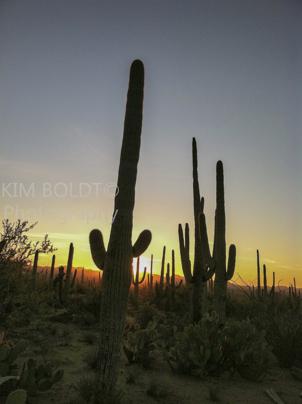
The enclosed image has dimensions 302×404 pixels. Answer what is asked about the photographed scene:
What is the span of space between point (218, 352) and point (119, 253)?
353cm

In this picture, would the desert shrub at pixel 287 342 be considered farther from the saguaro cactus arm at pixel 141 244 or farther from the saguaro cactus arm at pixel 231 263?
the saguaro cactus arm at pixel 141 244

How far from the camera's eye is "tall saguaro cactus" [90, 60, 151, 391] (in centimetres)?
584

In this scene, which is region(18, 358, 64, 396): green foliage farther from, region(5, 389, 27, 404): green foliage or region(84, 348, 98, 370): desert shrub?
region(5, 389, 27, 404): green foliage

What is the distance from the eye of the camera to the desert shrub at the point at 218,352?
7945mm

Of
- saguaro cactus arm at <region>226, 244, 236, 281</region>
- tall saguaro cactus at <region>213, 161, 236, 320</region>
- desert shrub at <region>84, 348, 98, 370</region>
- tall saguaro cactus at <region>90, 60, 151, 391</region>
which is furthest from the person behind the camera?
saguaro cactus arm at <region>226, 244, 236, 281</region>

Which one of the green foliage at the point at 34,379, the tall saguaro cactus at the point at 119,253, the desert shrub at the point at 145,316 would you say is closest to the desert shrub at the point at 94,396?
the tall saguaro cactus at the point at 119,253

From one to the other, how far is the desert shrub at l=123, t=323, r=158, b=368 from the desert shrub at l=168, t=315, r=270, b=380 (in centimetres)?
61

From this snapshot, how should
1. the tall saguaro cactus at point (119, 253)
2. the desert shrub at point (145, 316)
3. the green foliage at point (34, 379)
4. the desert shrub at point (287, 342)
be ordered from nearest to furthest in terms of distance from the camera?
1. the tall saguaro cactus at point (119, 253)
2. the green foliage at point (34, 379)
3. the desert shrub at point (287, 342)
4. the desert shrub at point (145, 316)

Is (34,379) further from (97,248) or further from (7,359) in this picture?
(97,248)

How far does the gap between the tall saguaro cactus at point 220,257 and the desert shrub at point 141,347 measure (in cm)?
246

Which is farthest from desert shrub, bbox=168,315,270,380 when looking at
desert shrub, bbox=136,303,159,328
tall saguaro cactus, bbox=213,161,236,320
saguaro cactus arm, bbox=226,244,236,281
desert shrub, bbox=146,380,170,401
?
desert shrub, bbox=136,303,159,328

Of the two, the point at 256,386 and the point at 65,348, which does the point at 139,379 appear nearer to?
the point at 256,386

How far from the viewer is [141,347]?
28.8 feet

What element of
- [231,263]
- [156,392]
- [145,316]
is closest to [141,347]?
[156,392]
